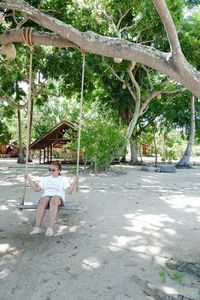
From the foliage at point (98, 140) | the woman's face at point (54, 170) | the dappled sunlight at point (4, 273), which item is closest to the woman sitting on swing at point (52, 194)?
the woman's face at point (54, 170)

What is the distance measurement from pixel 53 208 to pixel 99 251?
955 mm

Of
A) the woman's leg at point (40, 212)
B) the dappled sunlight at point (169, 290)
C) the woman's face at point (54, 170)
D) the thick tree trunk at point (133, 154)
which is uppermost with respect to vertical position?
the thick tree trunk at point (133, 154)

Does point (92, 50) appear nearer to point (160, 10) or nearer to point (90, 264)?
point (160, 10)

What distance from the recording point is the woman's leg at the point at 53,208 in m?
4.61

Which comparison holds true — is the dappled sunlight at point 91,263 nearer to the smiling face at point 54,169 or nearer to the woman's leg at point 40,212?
the woman's leg at point 40,212

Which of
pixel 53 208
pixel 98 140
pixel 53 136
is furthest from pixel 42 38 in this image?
pixel 53 136

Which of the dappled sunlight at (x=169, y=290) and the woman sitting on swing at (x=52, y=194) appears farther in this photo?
the woman sitting on swing at (x=52, y=194)

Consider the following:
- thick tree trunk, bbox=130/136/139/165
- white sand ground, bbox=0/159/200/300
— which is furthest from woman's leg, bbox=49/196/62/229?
thick tree trunk, bbox=130/136/139/165

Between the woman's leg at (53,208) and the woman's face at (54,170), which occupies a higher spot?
the woman's face at (54,170)

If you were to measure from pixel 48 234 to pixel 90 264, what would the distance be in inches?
43.9

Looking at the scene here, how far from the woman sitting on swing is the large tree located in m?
1.91

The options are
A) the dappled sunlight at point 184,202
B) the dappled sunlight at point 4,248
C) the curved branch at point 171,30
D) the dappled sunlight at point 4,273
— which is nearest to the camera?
the dappled sunlight at point 4,273

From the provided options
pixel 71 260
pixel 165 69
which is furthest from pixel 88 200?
pixel 165 69

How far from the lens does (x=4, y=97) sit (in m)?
17.9
